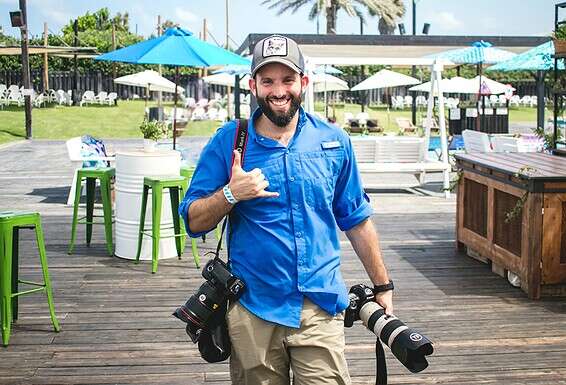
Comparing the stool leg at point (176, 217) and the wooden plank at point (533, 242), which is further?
the stool leg at point (176, 217)

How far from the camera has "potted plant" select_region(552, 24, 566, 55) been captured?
738cm

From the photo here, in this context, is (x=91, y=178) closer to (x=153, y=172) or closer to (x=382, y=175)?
(x=153, y=172)

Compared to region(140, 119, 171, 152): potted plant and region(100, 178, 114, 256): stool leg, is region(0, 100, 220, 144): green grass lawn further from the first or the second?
region(100, 178, 114, 256): stool leg

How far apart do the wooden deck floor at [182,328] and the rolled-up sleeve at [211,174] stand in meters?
2.02

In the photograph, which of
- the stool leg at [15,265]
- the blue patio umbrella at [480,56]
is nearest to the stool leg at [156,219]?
the stool leg at [15,265]

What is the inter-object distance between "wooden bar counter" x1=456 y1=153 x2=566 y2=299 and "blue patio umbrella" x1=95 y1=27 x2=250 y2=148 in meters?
3.96

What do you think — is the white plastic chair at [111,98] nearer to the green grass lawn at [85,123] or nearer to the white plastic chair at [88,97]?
the green grass lawn at [85,123]

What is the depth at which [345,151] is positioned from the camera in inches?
115

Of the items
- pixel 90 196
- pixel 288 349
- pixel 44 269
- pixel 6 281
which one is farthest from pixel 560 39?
pixel 288 349

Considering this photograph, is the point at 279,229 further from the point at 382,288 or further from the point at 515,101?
the point at 515,101

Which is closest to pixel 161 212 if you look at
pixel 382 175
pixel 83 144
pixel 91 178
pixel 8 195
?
pixel 91 178

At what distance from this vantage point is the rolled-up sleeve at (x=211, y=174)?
9.33 ft

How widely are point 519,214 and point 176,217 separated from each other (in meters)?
3.11

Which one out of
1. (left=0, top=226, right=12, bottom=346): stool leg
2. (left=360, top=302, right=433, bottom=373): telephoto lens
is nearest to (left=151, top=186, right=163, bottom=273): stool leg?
(left=0, top=226, right=12, bottom=346): stool leg
